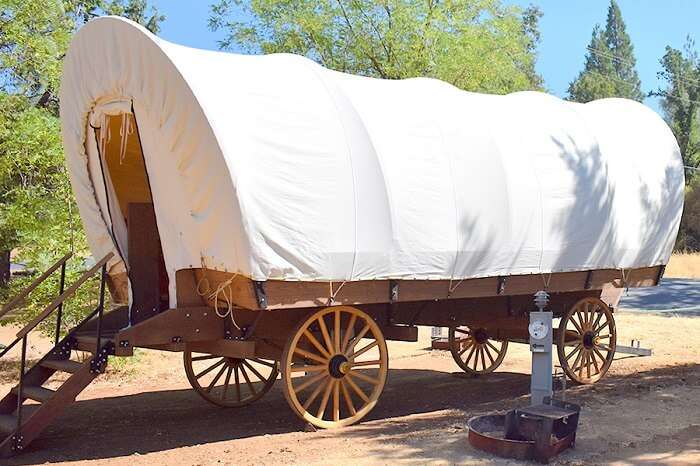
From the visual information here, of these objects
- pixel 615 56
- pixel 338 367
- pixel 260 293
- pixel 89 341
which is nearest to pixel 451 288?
pixel 338 367

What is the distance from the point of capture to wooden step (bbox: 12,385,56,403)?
23.8 ft

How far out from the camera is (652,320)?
55.8 feet

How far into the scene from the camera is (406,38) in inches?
658

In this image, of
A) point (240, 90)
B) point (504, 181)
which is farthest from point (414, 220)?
point (240, 90)

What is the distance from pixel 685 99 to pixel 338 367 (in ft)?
140

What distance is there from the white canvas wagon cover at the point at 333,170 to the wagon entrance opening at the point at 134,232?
4.2 inches

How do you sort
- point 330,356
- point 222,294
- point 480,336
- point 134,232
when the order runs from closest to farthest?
1. point 222,294
2. point 330,356
3. point 134,232
4. point 480,336

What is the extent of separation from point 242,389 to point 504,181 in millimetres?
4349

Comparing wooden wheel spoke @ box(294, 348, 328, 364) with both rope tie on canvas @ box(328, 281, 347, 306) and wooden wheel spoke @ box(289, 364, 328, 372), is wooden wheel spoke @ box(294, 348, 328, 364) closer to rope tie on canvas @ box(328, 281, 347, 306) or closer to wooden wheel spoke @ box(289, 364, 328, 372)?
wooden wheel spoke @ box(289, 364, 328, 372)

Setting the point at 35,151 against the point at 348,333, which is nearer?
the point at 348,333

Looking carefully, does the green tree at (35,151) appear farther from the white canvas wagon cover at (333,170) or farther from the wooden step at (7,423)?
the wooden step at (7,423)

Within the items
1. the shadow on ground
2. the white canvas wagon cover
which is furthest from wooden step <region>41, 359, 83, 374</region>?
the white canvas wagon cover

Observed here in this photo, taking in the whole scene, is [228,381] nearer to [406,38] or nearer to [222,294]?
[222,294]

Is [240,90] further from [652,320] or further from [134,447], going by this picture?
[652,320]
